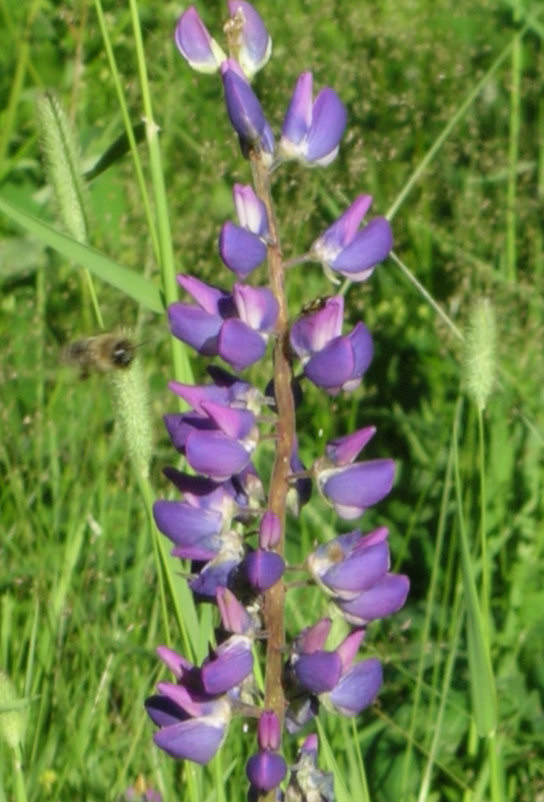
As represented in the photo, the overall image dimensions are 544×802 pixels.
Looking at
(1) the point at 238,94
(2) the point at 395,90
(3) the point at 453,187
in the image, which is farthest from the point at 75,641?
(2) the point at 395,90

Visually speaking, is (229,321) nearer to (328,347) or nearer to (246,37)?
(328,347)

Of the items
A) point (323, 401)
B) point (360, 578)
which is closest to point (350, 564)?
point (360, 578)

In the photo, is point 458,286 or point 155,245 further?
point 458,286

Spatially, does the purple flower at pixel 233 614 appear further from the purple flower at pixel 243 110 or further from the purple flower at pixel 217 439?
the purple flower at pixel 243 110

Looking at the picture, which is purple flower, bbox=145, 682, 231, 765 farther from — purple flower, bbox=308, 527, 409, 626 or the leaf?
the leaf

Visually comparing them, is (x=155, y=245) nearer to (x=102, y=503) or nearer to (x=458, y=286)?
(x=102, y=503)
